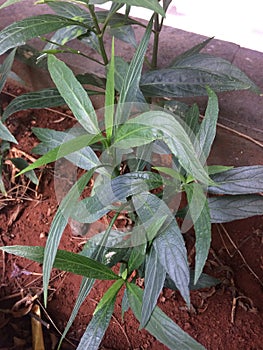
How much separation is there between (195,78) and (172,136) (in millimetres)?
371

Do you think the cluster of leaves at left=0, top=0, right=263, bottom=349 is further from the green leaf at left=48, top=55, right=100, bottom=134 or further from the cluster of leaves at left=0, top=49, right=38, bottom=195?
the cluster of leaves at left=0, top=49, right=38, bottom=195

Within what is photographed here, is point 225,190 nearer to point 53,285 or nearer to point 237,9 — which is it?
point 53,285

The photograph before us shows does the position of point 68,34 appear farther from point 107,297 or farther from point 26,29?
point 107,297

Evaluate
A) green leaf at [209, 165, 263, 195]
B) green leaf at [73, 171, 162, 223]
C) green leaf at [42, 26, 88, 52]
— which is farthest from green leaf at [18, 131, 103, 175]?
green leaf at [42, 26, 88, 52]

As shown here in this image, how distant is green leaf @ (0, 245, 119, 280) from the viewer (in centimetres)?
68

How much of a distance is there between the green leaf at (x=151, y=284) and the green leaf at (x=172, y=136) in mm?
211

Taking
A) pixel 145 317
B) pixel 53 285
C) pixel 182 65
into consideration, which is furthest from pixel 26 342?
pixel 182 65

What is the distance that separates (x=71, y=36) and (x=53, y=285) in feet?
1.80

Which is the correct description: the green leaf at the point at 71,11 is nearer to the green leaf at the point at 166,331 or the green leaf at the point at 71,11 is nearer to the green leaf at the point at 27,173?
the green leaf at the point at 27,173

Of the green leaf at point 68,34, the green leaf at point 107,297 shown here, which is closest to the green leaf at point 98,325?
the green leaf at point 107,297

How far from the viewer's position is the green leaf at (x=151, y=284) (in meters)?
0.68

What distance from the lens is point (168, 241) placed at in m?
0.70

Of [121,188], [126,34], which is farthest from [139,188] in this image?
[126,34]

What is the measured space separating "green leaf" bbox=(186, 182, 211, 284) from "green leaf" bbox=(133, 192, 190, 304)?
0.08ft
